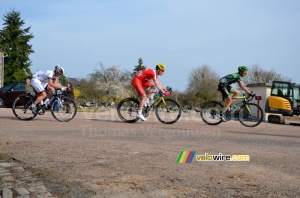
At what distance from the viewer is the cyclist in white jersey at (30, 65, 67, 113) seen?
11.3 metres

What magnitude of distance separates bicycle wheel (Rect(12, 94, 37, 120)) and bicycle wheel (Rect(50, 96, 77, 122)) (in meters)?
0.68

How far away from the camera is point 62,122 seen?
36.9 feet

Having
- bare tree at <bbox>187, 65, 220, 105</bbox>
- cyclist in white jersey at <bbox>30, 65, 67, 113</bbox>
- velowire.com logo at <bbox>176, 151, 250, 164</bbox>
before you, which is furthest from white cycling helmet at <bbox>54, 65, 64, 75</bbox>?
bare tree at <bbox>187, 65, 220, 105</bbox>

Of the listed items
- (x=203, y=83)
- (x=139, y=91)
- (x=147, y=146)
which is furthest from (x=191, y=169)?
(x=203, y=83)

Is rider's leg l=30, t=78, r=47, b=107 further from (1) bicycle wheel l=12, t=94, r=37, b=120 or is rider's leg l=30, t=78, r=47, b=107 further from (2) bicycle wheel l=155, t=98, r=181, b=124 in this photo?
(2) bicycle wheel l=155, t=98, r=181, b=124

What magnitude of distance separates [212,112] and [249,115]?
3.83 feet

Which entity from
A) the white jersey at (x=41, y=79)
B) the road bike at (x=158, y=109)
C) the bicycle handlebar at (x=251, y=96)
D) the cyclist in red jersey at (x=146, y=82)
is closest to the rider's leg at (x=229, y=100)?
the bicycle handlebar at (x=251, y=96)

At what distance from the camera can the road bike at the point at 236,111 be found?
39.2 ft

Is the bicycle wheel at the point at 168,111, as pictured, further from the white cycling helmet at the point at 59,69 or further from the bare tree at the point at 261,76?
the bare tree at the point at 261,76

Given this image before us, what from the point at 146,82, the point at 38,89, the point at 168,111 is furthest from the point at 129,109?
the point at 38,89

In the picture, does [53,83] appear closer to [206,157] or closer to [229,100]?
[229,100]

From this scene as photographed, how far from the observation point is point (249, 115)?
11.9 metres

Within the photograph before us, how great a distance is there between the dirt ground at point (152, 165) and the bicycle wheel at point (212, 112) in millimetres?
3769

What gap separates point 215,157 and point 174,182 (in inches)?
64.7
